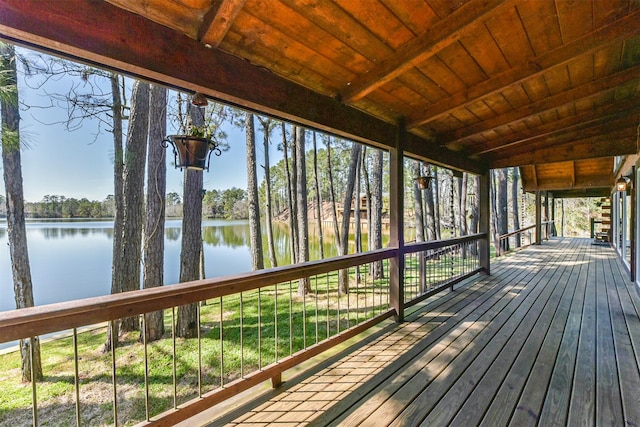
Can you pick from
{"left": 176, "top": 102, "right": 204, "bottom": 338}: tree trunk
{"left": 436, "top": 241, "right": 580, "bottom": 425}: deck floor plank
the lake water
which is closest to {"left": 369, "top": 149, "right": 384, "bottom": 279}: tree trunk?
{"left": 436, "top": 241, "right": 580, "bottom": 425}: deck floor plank

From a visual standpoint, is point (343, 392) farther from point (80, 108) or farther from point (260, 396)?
point (80, 108)

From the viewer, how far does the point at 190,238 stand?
535 cm

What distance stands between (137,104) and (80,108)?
1391 mm

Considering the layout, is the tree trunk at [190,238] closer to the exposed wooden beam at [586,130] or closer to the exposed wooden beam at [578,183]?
the exposed wooden beam at [586,130]

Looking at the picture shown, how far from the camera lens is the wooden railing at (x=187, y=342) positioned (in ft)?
4.56

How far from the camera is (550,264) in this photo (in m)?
7.39

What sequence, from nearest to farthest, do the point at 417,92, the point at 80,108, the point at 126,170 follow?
the point at 417,92, the point at 126,170, the point at 80,108

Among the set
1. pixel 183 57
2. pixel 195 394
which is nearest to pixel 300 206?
pixel 195 394

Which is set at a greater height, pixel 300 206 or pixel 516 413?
pixel 300 206

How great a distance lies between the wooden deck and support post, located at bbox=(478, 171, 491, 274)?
183 centimetres

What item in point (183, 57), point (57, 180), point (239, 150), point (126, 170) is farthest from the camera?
point (239, 150)

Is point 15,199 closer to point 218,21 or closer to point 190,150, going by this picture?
point 190,150

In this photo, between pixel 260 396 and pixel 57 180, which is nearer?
pixel 260 396

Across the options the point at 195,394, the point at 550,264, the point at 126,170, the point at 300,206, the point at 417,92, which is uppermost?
the point at 417,92
